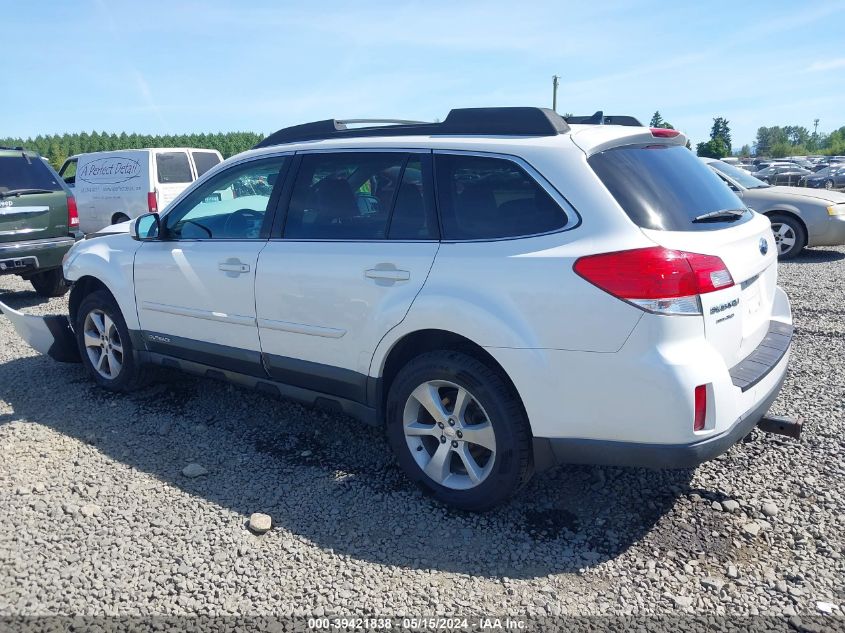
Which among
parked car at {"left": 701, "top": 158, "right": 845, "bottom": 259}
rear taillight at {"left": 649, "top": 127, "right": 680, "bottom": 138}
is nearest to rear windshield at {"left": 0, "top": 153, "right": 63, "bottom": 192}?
rear taillight at {"left": 649, "top": 127, "right": 680, "bottom": 138}

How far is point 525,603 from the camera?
272 cm

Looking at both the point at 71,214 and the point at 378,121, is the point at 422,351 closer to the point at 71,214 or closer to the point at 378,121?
the point at 378,121

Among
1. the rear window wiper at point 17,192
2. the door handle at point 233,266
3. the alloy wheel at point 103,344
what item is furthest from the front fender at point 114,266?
the rear window wiper at point 17,192

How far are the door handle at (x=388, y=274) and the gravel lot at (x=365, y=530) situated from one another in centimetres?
114

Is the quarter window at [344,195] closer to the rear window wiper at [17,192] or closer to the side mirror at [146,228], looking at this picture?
the side mirror at [146,228]

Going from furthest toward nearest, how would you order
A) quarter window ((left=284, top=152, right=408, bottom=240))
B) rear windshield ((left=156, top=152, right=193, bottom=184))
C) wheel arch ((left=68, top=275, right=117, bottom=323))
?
rear windshield ((left=156, top=152, right=193, bottom=184)), wheel arch ((left=68, top=275, right=117, bottom=323)), quarter window ((left=284, top=152, right=408, bottom=240))

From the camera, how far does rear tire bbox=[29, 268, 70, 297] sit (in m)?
9.15

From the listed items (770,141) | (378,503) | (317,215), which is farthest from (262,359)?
(770,141)

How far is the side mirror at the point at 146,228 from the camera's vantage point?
15.3ft

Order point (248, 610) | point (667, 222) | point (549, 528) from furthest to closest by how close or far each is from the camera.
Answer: point (549, 528) → point (667, 222) → point (248, 610)

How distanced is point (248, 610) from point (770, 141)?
156m

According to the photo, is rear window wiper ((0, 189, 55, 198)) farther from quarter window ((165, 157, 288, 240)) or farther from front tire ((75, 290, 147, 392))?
quarter window ((165, 157, 288, 240))

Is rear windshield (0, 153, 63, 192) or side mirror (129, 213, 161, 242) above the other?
rear windshield (0, 153, 63, 192)

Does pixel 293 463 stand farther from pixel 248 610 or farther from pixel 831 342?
pixel 831 342
